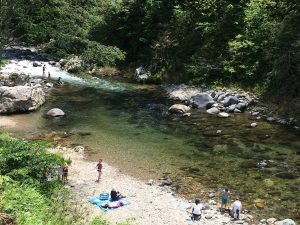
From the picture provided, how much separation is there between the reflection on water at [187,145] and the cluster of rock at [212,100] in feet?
4.21

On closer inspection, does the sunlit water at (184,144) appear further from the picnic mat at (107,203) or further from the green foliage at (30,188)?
the green foliage at (30,188)

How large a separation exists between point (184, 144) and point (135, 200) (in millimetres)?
10268

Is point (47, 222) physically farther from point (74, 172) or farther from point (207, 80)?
point (207, 80)

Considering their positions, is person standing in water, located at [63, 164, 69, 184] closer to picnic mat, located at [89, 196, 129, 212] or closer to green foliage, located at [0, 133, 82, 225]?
picnic mat, located at [89, 196, 129, 212]

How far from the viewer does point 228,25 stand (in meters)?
50.9

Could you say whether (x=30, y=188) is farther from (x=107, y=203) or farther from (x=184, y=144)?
(x=184, y=144)

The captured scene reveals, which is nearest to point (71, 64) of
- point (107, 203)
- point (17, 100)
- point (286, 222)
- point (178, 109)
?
point (17, 100)

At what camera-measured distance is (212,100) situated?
1731 inches

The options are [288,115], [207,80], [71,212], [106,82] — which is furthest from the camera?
[106,82]

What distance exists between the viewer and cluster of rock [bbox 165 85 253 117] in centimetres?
4188

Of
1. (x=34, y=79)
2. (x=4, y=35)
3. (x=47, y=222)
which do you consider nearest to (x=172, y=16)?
(x=34, y=79)

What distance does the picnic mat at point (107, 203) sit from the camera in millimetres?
22438

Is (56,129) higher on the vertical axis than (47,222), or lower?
lower

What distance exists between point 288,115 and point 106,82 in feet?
82.1
